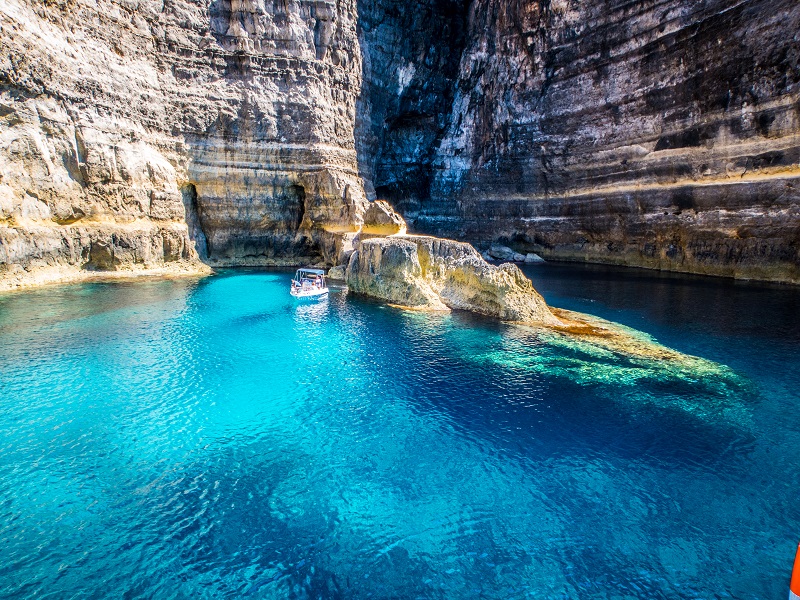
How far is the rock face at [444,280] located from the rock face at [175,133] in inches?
495

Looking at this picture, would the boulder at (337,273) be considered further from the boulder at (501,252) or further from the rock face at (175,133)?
the boulder at (501,252)

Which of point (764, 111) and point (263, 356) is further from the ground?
point (764, 111)

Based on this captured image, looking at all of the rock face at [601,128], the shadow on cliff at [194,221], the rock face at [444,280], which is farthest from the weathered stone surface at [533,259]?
the shadow on cliff at [194,221]

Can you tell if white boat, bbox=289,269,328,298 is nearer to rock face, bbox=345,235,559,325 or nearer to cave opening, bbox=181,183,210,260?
rock face, bbox=345,235,559,325

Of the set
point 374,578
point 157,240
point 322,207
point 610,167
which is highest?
point 610,167

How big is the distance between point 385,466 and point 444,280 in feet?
58.3

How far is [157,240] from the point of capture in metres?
35.3

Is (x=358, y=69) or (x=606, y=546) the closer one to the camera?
(x=606, y=546)

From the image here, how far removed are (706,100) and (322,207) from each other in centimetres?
3201

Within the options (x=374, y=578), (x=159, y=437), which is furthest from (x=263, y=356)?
(x=374, y=578)

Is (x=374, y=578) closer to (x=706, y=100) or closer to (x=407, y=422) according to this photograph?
(x=407, y=422)

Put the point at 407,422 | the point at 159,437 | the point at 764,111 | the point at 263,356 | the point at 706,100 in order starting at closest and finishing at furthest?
the point at 159,437, the point at 407,422, the point at 263,356, the point at 764,111, the point at 706,100

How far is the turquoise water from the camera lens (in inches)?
327

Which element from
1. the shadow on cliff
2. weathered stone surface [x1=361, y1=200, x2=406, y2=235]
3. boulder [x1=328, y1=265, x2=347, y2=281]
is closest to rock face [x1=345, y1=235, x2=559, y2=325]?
boulder [x1=328, y1=265, x2=347, y2=281]
